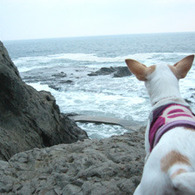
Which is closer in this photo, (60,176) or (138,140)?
(60,176)

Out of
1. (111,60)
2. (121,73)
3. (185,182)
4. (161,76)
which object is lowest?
(121,73)

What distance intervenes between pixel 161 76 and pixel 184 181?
1.44m

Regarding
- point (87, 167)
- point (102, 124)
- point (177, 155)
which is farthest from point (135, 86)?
point (177, 155)

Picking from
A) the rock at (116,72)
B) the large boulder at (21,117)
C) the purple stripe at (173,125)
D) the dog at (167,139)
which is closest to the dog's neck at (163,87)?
the dog at (167,139)

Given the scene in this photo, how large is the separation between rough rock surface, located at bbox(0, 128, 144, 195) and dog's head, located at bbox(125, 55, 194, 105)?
1.28 m

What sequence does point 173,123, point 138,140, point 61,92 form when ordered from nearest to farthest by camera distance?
point 173,123 < point 138,140 < point 61,92

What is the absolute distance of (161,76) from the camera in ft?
8.62

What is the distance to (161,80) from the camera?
2.60 meters

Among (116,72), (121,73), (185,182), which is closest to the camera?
(185,182)

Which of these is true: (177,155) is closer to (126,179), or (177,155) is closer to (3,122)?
(126,179)

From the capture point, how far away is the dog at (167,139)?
155 centimetres

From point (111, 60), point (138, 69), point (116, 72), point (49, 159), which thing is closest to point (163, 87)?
point (138, 69)

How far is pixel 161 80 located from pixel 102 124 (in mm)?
10285

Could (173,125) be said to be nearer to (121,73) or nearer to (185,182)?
(185,182)
